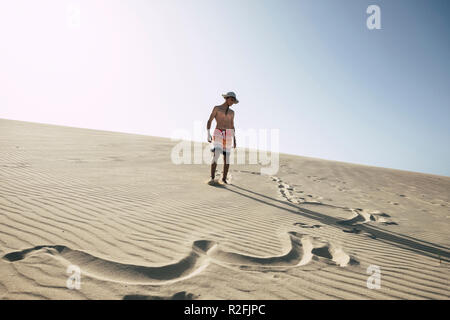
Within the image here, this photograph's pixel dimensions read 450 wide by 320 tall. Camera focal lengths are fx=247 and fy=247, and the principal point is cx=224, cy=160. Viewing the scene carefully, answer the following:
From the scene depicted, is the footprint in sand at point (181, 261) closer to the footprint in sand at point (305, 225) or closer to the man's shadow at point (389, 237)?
the footprint in sand at point (305, 225)

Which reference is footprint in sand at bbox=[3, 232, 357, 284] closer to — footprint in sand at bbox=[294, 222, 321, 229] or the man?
footprint in sand at bbox=[294, 222, 321, 229]

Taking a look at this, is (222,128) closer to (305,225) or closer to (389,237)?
(305,225)

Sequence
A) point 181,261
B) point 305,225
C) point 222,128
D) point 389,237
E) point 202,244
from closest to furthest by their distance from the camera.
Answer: point 181,261 → point 202,244 → point 389,237 → point 305,225 → point 222,128

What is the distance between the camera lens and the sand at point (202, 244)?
1.94 m

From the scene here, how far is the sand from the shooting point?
1.94 metres

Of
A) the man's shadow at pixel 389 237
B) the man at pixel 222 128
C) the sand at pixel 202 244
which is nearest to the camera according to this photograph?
the sand at pixel 202 244

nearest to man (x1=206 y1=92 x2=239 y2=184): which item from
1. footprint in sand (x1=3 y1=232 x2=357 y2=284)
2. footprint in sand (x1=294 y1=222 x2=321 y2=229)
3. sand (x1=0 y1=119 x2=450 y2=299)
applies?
sand (x1=0 y1=119 x2=450 y2=299)

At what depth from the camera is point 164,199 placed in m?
4.60

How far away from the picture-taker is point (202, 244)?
2768 mm

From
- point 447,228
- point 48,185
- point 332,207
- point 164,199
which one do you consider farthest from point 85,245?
point 447,228

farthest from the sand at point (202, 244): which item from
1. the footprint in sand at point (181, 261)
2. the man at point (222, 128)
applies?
the man at point (222, 128)

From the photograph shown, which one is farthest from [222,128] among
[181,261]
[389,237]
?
[181,261]

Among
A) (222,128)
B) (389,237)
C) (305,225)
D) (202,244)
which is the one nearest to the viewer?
(202,244)
